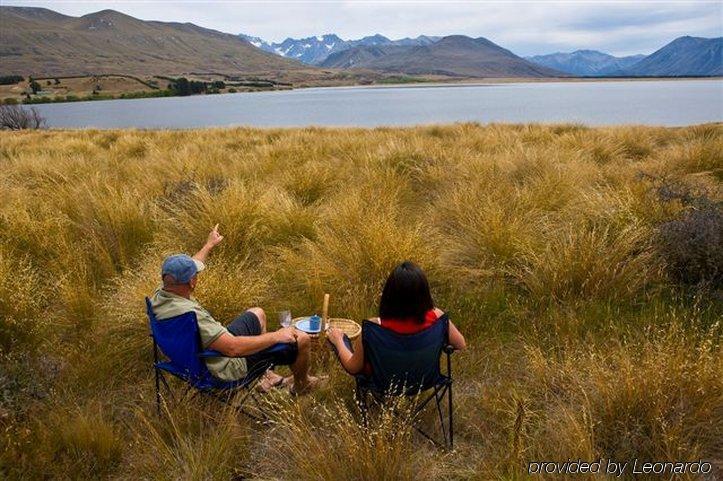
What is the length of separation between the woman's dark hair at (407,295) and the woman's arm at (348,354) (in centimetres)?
29

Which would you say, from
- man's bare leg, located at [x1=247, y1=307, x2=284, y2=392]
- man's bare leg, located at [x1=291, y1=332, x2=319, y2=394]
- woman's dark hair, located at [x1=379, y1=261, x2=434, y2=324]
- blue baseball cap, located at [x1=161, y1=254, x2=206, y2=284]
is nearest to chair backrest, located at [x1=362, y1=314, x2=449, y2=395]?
woman's dark hair, located at [x1=379, y1=261, x2=434, y2=324]

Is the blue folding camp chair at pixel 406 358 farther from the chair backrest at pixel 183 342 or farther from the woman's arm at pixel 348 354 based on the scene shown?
the chair backrest at pixel 183 342

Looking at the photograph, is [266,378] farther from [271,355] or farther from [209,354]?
[209,354]

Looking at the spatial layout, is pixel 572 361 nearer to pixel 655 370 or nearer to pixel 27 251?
pixel 655 370

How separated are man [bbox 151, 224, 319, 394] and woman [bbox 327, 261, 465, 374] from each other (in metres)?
0.51

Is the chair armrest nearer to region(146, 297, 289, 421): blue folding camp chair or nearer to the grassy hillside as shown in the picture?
region(146, 297, 289, 421): blue folding camp chair

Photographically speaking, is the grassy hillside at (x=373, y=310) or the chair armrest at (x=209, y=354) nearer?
Answer: the grassy hillside at (x=373, y=310)

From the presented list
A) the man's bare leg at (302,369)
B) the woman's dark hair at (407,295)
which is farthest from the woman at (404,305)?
the man's bare leg at (302,369)

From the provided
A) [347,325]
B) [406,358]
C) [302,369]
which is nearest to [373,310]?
[347,325]

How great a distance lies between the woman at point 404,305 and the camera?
10.1ft

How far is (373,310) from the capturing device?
186 inches

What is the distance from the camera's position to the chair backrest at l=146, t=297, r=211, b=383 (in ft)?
10.6

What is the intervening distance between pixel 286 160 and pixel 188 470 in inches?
354

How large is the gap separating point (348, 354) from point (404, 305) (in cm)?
56
